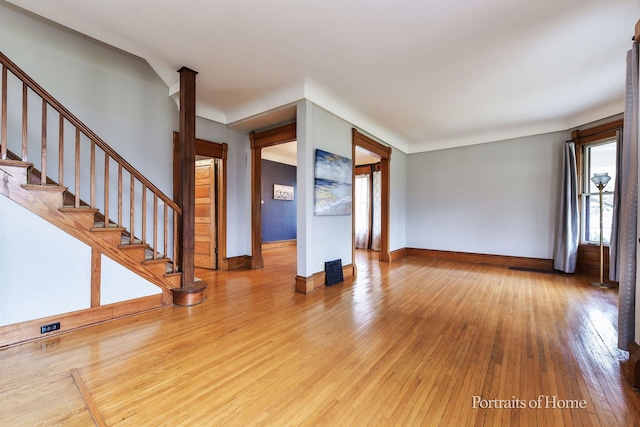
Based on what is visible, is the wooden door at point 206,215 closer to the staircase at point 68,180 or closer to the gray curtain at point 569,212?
the staircase at point 68,180

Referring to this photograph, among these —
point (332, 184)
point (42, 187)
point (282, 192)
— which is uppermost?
point (282, 192)

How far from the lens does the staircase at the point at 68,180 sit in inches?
86.9

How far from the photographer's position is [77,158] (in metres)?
2.50

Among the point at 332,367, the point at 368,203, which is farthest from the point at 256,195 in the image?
the point at 368,203

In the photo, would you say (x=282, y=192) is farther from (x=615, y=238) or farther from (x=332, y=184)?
(x=615, y=238)

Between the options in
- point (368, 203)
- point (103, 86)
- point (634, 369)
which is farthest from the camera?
point (368, 203)

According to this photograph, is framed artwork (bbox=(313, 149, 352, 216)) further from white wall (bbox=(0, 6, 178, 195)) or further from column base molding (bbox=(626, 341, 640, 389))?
column base molding (bbox=(626, 341, 640, 389))

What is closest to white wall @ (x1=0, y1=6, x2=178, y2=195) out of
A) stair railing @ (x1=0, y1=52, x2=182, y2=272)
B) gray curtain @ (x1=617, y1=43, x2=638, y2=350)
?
stair railing @ (x1=0, y1=52, x2=182, y2=272)

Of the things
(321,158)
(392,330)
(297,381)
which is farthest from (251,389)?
(321,158)

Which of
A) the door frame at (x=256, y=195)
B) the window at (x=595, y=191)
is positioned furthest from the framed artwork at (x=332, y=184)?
the window at (x=595, y=191)

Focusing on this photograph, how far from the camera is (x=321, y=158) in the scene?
3729mm

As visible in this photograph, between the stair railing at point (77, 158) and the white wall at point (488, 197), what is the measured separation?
5426mm

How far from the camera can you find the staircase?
2.21m

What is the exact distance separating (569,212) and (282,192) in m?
6.50
